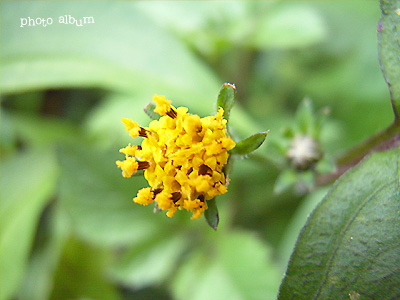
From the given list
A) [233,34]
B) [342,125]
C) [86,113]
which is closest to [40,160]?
[86,113]

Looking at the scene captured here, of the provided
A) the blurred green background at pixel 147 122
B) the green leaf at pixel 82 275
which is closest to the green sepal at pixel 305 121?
the blurred green background at pixel 147 122

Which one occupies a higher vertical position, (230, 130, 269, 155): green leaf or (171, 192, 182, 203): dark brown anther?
(230, 130, 269, 155): green leaf

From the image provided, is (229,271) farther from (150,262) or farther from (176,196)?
(176,196)

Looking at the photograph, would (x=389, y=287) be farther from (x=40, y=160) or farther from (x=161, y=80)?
(x=40, y=160)

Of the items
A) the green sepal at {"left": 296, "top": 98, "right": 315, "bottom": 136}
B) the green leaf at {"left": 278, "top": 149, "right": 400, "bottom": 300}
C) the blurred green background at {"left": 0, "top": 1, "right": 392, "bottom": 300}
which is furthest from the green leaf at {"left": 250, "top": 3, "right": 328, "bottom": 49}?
the green leaf at {"left": 278, "top": 149, "right": 400, "bottom": 300}

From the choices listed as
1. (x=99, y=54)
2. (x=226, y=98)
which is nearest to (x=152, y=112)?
(x=226, y=98)

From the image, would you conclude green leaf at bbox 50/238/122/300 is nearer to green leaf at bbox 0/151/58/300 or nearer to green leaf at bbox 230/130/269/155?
green leaf at bbox 0/151/58/300

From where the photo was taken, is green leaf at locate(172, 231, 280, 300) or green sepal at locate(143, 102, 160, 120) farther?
green leaf at locate(172, 231, 280, 300)
